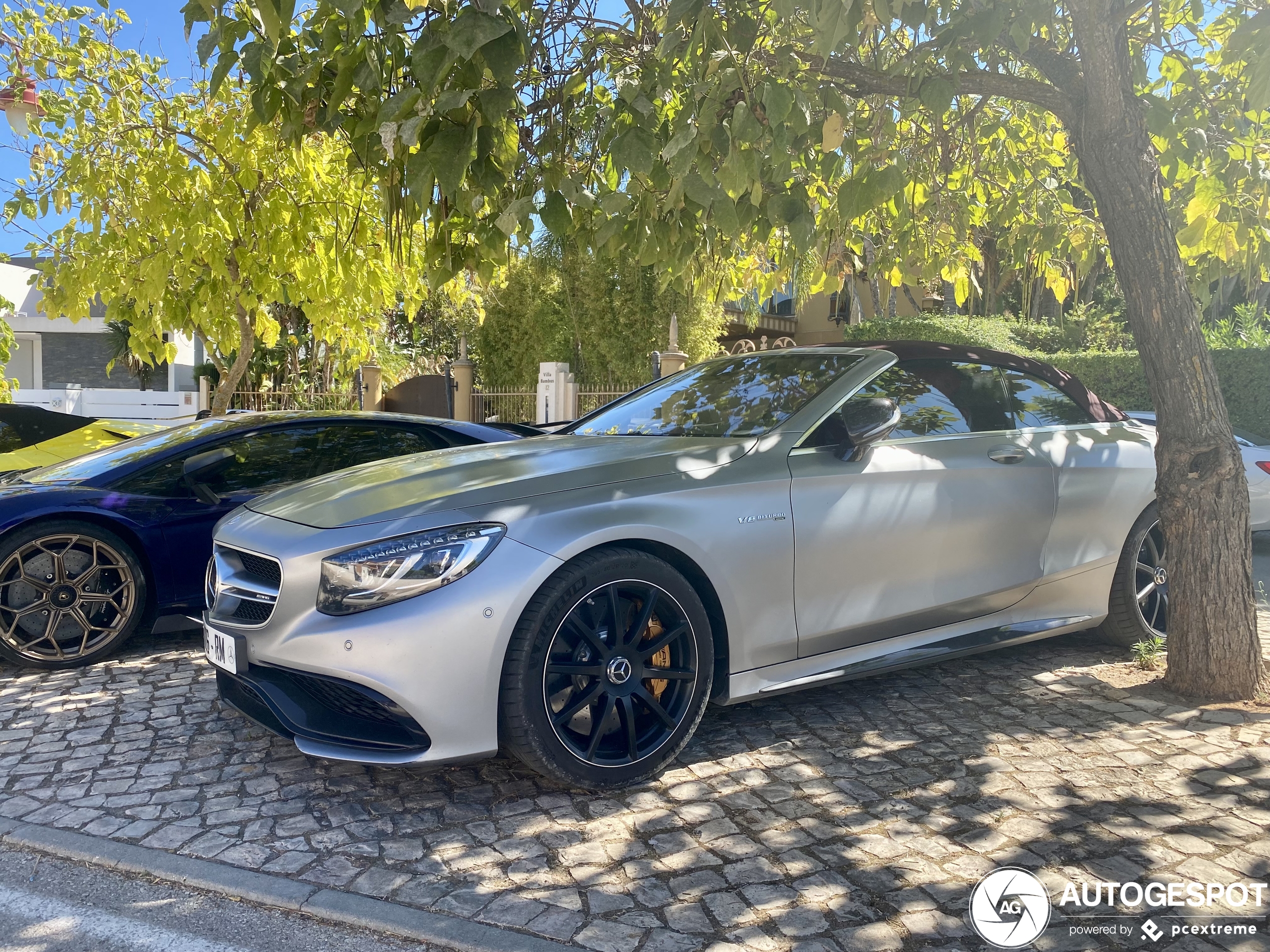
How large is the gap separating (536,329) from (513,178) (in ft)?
61.7

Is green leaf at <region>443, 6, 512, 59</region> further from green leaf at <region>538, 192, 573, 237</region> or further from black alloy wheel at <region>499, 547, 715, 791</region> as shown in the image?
black alloy wheel at <region>499, 547, 715, 791</region>

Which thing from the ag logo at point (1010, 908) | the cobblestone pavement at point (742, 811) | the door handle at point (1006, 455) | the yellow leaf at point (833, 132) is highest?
the yellow leaf at point (833, 132)

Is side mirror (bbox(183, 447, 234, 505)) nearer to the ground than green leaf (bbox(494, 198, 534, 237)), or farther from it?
nearer to the ground

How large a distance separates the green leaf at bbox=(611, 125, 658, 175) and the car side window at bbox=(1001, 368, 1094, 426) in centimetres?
224

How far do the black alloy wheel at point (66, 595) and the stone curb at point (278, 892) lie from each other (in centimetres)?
199

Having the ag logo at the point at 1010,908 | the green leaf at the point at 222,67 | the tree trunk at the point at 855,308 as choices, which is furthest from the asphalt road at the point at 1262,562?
the tree trunk at the point at 855,308

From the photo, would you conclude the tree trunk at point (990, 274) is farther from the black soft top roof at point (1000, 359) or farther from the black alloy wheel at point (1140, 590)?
the black alloy wheel at point (1140, 590)

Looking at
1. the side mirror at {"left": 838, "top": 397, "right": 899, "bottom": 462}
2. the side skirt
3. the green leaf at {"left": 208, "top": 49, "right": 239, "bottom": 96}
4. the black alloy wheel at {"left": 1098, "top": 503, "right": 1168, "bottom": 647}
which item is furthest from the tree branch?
the green leaf at {"left": 208, "top": 49, "right": 239, "bottom": 96}

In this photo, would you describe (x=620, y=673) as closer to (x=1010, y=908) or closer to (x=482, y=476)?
(x=482, y=476)

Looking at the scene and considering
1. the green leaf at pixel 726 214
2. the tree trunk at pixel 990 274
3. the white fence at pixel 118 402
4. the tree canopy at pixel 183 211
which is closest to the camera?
the green leaf at pixel 726 214

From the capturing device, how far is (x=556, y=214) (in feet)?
13.4

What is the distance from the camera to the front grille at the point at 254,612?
11.2 feet

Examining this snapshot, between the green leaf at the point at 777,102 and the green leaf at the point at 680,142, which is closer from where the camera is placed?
the green leaf at the point at 680,142

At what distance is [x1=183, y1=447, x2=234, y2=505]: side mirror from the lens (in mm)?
5484
